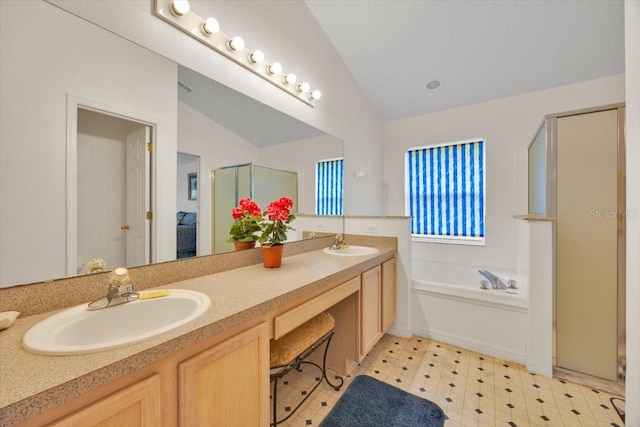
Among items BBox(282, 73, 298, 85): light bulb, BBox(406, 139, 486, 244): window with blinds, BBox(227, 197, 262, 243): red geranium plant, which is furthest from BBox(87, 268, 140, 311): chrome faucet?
BBox(406, 139, 486, 244): window with blinds

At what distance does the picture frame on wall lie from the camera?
1360 mm

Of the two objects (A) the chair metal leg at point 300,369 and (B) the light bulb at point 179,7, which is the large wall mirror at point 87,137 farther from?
(A) the chair metal leg at point 300,369

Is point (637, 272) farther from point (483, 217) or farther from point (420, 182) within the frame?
point (420, 182)

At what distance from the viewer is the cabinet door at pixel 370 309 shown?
1763 mm

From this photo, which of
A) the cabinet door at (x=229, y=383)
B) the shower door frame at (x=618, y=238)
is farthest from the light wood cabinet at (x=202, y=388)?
the shower door frame at (x=618, y=238)

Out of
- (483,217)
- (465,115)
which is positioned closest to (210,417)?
(483,217)

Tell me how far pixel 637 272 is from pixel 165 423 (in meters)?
1.77

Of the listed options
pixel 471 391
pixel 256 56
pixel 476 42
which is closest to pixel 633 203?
pixel 471 391

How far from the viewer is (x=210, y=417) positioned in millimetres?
810

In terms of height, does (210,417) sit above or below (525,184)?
below

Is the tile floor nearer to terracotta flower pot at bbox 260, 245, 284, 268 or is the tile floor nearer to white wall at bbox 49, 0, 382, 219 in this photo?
terracotta flower pot at bbox 260, 245, 284, 268

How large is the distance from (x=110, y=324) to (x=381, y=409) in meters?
1.45

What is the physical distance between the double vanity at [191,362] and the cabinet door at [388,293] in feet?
1.99

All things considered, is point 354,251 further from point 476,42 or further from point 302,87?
point 476,42
